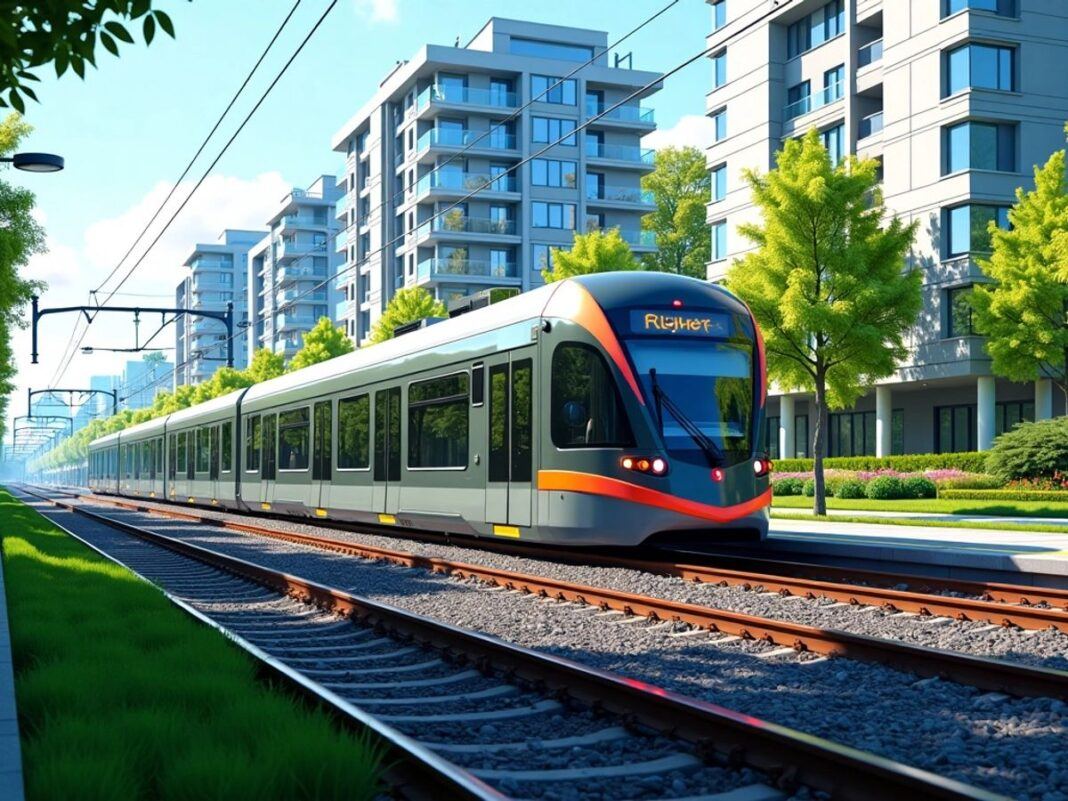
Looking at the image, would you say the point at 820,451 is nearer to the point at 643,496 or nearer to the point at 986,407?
the point at 643,496

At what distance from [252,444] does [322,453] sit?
6445mm

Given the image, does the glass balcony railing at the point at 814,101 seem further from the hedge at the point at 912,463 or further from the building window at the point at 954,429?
the hedge at the point at 912,463

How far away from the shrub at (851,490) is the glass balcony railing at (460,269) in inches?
1634

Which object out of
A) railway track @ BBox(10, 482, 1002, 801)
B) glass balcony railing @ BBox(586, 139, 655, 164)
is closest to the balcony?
glass balcony railing @ BBox(586, 139, 655, 164)

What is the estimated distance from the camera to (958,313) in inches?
1646

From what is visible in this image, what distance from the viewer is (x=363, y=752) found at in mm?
4551

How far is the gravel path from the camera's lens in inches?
206

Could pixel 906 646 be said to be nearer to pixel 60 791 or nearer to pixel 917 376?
pixel 60 791

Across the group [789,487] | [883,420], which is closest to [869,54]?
[883,420]

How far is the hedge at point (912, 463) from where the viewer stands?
120 ft

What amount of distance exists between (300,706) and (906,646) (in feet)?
12.1

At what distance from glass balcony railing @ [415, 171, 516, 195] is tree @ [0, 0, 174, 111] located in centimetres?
6576

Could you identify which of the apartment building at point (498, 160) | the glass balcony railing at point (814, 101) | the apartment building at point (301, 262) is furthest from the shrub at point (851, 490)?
the apartment building at point (301, 262)

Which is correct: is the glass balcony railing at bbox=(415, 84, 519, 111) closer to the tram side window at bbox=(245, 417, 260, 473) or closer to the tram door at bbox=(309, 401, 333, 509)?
the tram side window at bbox=(245, 417, 260, 473)
